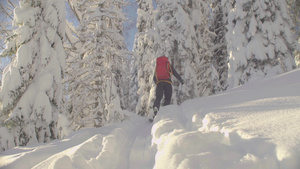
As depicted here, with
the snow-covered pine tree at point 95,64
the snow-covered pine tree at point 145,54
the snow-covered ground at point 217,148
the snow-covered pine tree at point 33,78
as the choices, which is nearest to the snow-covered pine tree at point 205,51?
the snow-covered pine tree at point 145,54

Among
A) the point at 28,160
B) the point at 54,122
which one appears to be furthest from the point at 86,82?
the point at 28,160

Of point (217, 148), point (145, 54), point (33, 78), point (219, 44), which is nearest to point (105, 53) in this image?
point (33, 78)

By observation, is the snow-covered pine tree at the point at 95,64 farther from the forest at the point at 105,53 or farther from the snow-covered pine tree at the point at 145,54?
the snow-covered pine tree at the point at 145,54

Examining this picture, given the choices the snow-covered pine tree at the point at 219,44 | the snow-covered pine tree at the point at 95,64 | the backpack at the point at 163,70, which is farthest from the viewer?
the snow-covered pine tree at the point at 219,44

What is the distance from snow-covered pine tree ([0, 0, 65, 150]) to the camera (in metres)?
4.56

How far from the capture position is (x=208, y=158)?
61.7 inches

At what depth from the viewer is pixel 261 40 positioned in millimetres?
8391

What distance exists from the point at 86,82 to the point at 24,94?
3196 mm

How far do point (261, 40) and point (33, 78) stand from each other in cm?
865

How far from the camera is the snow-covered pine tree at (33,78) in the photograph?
15.0 ft

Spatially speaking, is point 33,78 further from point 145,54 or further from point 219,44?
point 219,44

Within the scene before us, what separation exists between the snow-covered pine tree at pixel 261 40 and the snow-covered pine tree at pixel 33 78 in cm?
731

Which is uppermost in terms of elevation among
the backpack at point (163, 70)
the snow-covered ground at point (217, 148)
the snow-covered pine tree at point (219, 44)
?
the snow-covered pine tree at point (219, 44)

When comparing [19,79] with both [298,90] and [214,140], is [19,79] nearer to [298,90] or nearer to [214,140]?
[214,140]
